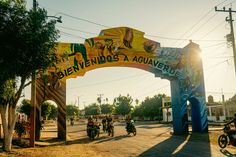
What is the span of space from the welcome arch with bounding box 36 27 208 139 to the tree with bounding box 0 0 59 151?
6.38m

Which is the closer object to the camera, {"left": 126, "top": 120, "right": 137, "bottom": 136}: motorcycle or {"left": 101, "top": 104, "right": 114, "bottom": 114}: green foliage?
{"left": 126, "top": 120, "right": 137, "bottom": 136}: motorcycle

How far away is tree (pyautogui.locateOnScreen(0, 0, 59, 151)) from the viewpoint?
50.5 feet

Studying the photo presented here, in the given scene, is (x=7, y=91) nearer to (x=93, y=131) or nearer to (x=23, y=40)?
(x=23, y=40)

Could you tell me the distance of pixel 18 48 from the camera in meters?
15.6

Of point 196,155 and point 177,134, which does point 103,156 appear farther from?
point 177,134

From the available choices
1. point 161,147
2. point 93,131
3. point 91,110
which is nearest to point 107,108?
point 91,110

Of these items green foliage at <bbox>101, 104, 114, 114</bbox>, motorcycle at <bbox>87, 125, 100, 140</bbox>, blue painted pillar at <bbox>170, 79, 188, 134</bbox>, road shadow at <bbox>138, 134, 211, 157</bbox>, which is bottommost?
road shadow at <bbox>138, 134, 211, 157</bbox>

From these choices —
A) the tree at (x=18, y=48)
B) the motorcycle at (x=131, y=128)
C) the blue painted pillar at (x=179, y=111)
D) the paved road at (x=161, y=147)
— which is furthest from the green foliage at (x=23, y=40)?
the blue painted pillar at (x=179, y=111)

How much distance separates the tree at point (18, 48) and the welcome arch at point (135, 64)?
6.38 meters

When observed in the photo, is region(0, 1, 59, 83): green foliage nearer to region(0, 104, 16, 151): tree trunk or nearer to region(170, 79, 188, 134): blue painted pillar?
region(0, 104, 16, 151): tree trunk

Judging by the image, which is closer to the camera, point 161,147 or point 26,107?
point 161,147

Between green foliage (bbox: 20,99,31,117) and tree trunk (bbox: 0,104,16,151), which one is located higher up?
green foliage (bbox: 20,99,31,117)

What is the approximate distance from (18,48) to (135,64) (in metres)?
13.3

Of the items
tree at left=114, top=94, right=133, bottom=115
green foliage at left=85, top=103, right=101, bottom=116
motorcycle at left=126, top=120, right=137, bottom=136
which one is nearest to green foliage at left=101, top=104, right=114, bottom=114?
green foliage at left=85, top=103, right=101, bottom=116
